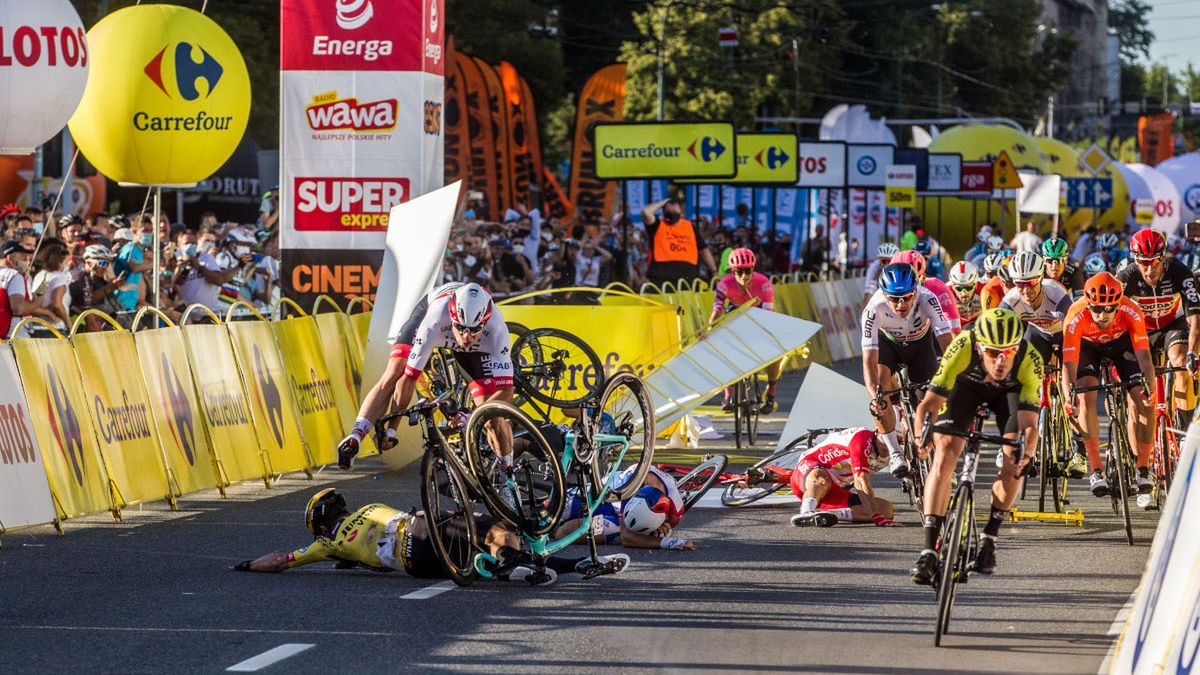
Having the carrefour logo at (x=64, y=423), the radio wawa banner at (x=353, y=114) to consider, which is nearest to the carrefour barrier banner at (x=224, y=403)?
the carrefour logo at (x=64, y=423)

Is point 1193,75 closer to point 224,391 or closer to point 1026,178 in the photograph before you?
point 1026,178

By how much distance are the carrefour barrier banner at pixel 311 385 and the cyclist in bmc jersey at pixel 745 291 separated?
14.9ft

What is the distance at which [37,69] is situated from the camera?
47.8ft

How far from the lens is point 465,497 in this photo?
10.6m

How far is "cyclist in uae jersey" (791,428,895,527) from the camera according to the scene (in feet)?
43.5

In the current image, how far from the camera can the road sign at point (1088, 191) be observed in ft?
164

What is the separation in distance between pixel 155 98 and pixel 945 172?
1216 inches

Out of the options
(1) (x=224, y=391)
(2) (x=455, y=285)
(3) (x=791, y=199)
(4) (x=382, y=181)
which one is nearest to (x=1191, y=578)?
(2) (x=455, y=285)

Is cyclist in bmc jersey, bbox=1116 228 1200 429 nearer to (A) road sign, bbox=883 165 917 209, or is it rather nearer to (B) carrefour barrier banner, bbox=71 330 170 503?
(B) carrefour barrier banner, bbox=71 330 170 503

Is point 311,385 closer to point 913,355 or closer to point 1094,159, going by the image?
point 913,355

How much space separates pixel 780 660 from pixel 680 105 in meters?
64.1

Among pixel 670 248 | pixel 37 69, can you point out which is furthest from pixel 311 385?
pixel 670 248

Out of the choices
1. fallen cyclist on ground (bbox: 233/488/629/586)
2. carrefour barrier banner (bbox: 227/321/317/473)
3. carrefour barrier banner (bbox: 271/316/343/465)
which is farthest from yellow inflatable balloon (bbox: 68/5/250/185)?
fallen cyclist on ground (bbox: 233/488/629/586)

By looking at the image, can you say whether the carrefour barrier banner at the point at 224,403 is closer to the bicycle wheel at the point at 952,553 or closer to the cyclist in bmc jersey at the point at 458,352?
the cyclist in bmc jersey at the point at 458,352
